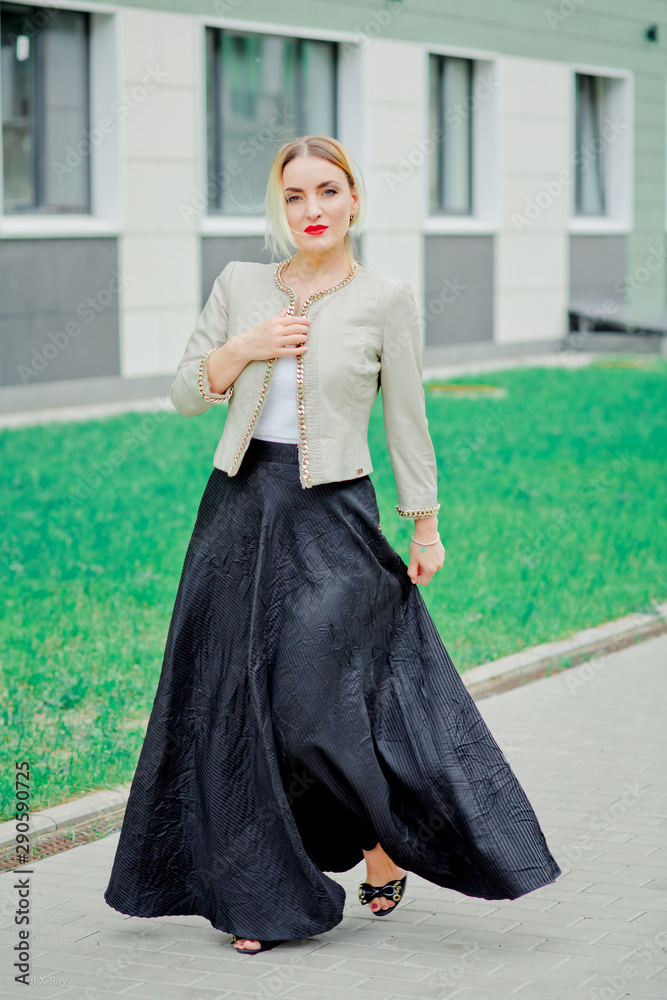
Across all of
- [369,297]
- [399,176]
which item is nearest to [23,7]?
[399,176]

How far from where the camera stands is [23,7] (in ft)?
48.2

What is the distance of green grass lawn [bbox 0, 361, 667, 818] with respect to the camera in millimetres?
5688

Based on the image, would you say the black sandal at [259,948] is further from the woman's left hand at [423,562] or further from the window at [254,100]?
the window at [254,100]

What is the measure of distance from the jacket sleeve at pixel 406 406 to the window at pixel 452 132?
1738 cm

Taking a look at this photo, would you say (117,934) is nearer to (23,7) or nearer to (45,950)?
(45,950)

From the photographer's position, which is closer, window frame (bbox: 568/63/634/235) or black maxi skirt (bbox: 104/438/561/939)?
black maxi skirt (bbox: 104/438/561/939)

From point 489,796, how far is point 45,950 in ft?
3.76

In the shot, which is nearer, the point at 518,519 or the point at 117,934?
the point at 117,934

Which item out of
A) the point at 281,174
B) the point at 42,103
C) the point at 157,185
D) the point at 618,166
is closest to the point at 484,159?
the point at 618,166

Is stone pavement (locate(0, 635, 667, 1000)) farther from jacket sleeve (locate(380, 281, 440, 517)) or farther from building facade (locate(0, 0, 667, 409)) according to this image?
building facade (locate(0, 0, 667, 409))
